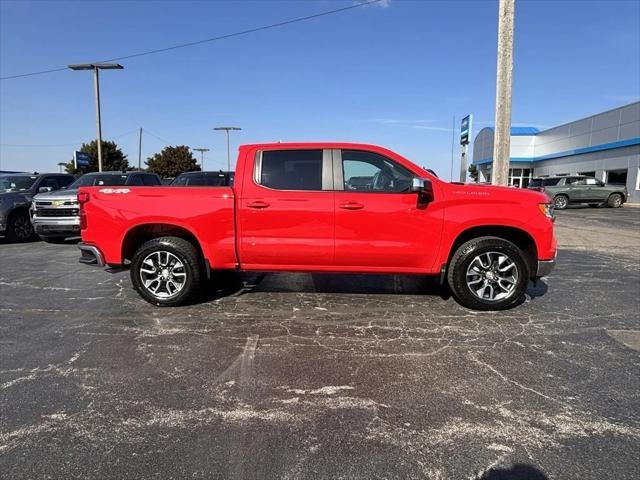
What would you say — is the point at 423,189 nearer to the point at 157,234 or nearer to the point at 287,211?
the point at 287,211

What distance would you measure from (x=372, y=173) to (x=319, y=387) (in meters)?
2.71

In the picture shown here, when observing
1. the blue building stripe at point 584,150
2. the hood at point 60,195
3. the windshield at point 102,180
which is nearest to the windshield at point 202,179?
the windshield at point 102,180

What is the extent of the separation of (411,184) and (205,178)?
876 cm

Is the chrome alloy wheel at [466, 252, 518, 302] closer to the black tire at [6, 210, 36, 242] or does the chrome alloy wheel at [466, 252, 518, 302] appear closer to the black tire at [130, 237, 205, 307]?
the black tire at [130, 237, 205, 307]

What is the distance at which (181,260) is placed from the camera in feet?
17.0

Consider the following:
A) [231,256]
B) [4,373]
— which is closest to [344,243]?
[231,256]

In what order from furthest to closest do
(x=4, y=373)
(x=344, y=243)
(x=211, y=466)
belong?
1. (x=344, y=243)
2. (x=4, y=373)
3. (x=211, y=466)

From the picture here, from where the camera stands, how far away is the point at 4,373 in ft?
11.6

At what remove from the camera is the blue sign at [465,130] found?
15.5 m

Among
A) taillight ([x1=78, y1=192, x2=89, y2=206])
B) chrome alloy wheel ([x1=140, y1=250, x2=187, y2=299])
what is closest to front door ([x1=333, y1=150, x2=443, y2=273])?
chrome alloy wheel ([x1=140, y1=250, x2=187, y2=299])

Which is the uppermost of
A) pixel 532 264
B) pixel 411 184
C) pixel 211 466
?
pixel 411 184

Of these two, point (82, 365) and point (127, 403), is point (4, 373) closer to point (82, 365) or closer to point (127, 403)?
point (82, 365)

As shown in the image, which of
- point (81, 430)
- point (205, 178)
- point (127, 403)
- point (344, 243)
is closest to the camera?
point (81, 430)

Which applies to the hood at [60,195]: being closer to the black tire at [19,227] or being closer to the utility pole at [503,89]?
the black tire at [19,227]
